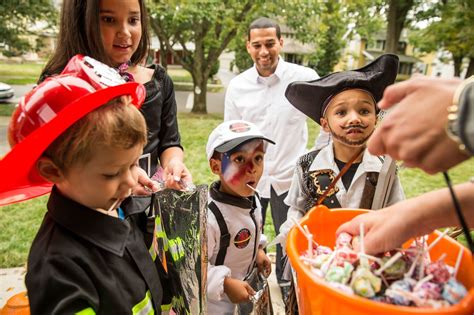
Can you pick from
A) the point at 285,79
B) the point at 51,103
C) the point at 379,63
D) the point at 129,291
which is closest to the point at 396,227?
the point at 129,291

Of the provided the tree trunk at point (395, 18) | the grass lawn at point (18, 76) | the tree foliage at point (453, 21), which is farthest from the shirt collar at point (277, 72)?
the grass lawn at point (18, 76)

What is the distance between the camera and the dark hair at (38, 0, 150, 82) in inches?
60.3

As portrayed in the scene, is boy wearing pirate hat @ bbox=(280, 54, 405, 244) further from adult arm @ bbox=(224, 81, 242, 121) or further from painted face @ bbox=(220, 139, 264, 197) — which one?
adult arm @ bbox=(224, 81, 242, 121)

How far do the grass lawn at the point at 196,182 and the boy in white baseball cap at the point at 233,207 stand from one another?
787 mm

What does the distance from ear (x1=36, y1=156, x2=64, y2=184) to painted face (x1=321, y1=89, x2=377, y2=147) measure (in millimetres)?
1247

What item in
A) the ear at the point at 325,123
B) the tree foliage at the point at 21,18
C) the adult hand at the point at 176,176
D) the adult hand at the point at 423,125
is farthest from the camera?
the tree foliage at the point at 21,18

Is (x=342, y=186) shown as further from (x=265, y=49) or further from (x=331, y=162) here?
(x=265, y=49)

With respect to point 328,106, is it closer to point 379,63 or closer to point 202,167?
point 379,63

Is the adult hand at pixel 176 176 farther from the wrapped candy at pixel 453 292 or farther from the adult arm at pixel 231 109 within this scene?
the adult arm at pixel 231 109

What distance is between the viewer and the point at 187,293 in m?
1.36

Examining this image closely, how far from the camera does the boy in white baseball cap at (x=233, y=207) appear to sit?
69.4 inches

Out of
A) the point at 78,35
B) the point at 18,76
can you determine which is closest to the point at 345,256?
the point at 78,35

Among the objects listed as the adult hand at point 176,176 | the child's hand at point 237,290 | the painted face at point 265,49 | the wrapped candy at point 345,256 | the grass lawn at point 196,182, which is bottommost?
the grass lawn at point 196,182

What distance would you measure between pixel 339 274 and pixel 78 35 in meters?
1.41
